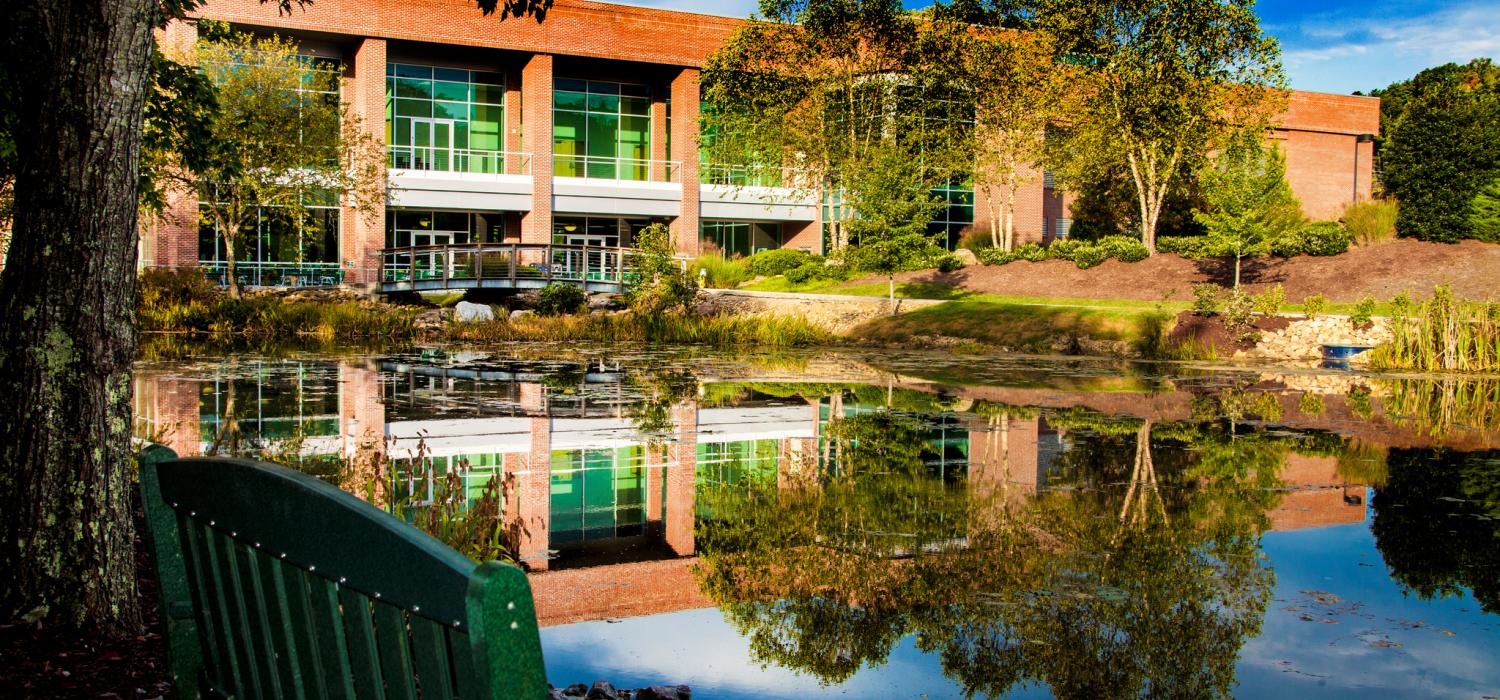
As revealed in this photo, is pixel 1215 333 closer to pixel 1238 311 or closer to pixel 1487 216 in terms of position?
pixel 1238 311

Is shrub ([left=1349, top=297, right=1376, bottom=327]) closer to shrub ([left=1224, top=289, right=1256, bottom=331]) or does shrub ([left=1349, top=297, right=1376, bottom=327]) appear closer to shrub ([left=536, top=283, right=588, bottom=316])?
shrub ([left=1224, top=289, right=1256, bottom=331])

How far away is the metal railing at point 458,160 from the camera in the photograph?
149 ft

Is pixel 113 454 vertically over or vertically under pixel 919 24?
under

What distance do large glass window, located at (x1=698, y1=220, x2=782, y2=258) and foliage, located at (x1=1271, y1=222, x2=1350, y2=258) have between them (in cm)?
2319

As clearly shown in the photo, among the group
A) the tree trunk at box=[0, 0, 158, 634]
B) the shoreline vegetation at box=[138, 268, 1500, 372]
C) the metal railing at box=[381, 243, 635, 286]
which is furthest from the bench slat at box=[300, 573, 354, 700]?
the metal railing at box=[381, 243, 635, 286]

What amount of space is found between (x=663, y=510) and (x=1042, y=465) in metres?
3.43

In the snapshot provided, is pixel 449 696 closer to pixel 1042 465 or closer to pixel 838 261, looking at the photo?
pixel 1042 465

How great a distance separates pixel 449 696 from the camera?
5.90 feet

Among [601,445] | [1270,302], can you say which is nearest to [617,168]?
[1270,302]

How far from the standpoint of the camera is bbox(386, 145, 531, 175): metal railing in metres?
45.3

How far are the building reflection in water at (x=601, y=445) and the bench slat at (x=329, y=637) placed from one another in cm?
346

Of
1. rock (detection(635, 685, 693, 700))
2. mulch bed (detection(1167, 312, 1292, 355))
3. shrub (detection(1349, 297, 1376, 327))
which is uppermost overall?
shrub (detection(1349, 297, 1376, 327))

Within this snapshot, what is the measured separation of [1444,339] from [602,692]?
2010 centimetres

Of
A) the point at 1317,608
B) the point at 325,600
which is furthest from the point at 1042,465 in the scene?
the point at 325,600
